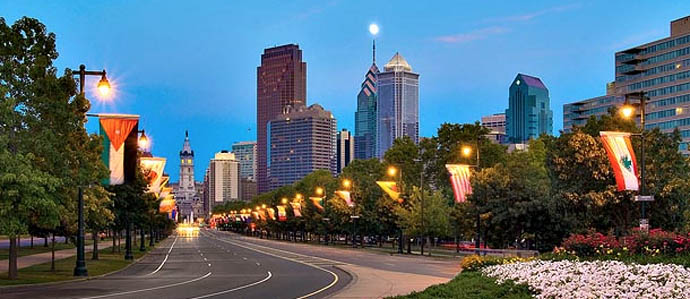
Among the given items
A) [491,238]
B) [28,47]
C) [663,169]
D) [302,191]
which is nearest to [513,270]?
[28,47]

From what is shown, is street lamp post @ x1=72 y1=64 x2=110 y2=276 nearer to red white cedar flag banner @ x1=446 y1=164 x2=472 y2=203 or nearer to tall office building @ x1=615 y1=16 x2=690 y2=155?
red white cedar flag banner @ x1=446 y1=164 x2=472 y2=203

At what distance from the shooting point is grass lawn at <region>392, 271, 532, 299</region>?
66.6 ft

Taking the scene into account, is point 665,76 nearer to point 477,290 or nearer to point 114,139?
point 114,139

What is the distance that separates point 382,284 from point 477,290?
14.3m

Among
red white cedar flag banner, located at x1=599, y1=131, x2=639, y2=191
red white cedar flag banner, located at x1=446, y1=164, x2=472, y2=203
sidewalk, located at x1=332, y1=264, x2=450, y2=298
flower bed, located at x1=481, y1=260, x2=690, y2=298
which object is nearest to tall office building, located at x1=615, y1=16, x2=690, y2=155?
red white cedar flag banner, located at x1=446, y1=164, x2=472, y2=203

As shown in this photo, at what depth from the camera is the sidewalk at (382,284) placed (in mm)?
30328

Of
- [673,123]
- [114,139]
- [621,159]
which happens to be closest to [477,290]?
[621,159]

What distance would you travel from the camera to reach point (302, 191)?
16838 centimetres

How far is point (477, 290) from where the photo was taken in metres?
21.4

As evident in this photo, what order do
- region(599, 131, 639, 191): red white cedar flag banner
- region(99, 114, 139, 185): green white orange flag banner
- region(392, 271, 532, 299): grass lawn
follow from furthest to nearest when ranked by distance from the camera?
region(99, 114, 139, 185): green white orange flag banner
region(599, 131, 639, 191): red white cedar flag banner
region(392, 271, 532, 299): grass lawn

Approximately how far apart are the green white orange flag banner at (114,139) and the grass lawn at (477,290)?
Result: 1466cm

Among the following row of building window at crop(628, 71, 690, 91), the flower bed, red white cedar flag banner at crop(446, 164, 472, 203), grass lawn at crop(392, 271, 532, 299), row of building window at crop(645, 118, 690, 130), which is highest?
row of building window at crop(628, 71, 690, 91)

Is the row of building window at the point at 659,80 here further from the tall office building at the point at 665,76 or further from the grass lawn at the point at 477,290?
the grass lawn at the point at 477,290

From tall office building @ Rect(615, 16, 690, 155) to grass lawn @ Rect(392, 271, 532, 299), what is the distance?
15993 cm
